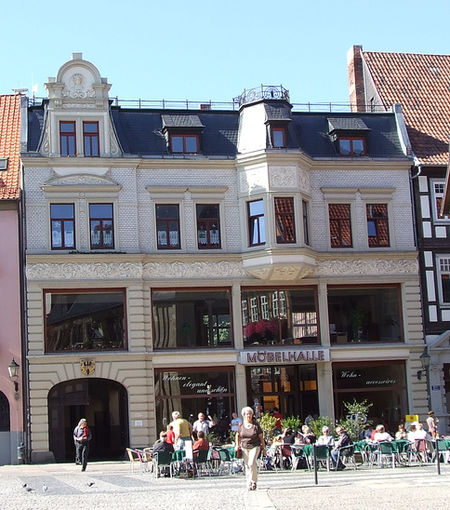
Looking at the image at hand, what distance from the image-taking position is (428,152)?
40844 mm

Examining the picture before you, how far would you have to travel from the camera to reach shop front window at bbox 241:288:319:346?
38.2 m

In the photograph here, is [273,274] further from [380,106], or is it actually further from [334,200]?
[380,106]

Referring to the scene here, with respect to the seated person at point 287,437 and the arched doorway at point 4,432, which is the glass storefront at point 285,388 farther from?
the arched doorway at point 4,432

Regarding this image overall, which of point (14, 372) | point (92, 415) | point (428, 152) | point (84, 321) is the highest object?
point (428, 152)

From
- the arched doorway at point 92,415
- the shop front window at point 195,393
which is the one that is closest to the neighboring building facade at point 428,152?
the shop front window at point 195,393

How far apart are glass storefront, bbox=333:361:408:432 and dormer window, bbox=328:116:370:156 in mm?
8466

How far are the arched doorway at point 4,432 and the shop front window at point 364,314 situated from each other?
40.5 feet

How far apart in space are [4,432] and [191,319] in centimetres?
784

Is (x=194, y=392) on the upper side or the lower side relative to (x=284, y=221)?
lower

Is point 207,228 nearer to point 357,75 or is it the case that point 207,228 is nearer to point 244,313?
point 244,313

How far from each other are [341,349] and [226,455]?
39.9 ft

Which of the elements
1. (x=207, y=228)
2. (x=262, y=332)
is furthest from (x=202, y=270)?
(x=262, y=332)

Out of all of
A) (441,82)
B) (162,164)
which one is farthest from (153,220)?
(441,82)

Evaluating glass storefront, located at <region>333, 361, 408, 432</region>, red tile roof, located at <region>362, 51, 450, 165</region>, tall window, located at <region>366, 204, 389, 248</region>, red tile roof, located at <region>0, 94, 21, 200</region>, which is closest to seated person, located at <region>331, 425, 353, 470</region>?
glass storefront, located at <region>333, 361, 408, 432</region>
